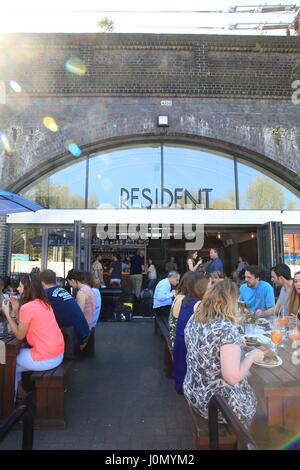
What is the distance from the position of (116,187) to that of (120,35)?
3.99 metres

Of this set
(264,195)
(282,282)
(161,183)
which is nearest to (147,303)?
(161,183)

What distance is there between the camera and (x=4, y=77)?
827 centimetres

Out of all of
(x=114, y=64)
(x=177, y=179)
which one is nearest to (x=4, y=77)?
(x=114, y=64)

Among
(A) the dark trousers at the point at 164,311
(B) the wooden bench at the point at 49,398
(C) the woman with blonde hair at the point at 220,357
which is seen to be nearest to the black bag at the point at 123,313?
(A) the dark trousers at the point at 164,311

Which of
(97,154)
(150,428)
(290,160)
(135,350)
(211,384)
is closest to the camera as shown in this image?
(211,384)

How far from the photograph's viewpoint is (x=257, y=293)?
509 centimetres

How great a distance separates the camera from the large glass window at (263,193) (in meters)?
8.52

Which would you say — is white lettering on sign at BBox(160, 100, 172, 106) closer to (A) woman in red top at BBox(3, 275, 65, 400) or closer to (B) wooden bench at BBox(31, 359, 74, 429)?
(A) woman in red top at BBox(3, 275, 65, 400)

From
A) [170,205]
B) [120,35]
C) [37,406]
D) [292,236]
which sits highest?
[120,35]

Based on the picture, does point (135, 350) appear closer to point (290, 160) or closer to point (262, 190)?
point (262, 190)

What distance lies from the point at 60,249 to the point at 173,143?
424 cm

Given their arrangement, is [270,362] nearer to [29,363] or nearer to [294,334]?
[294,334]

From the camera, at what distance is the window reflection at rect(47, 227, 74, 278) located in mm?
8367

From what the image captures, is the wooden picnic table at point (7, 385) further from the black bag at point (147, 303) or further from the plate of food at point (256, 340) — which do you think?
the black bag at point (147, 303)
